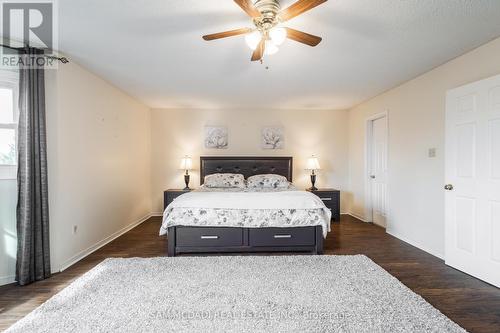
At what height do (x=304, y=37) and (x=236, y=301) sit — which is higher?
(x=304, y=37)

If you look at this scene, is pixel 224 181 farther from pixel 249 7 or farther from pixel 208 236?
pixel 249 7

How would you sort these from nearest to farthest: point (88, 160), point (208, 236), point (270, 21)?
point (270, 21), point (208, 236), point (88, 160)

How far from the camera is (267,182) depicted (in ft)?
14.8

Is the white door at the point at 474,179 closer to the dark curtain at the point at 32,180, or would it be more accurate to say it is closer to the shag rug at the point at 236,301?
the shag rug at the point at 236,301

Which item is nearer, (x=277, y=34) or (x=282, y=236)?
(x=277, y=34)

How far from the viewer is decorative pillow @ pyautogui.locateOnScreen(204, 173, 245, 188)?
4383 mm

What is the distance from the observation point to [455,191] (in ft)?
8.61

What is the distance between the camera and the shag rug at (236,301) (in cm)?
166

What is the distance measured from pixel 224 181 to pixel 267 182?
82 centimetres

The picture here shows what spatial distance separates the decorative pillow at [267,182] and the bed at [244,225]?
54.7 inches

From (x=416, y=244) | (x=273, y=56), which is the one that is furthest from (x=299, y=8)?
(x=416, y=244)

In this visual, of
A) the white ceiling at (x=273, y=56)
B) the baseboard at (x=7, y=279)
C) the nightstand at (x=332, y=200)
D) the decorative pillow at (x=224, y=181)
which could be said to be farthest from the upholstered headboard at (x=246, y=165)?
the baseboard at (x=7, y=279)

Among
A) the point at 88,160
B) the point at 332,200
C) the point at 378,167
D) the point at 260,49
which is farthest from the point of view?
the point at 332,200

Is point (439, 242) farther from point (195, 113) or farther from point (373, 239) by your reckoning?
point (195, 113)
